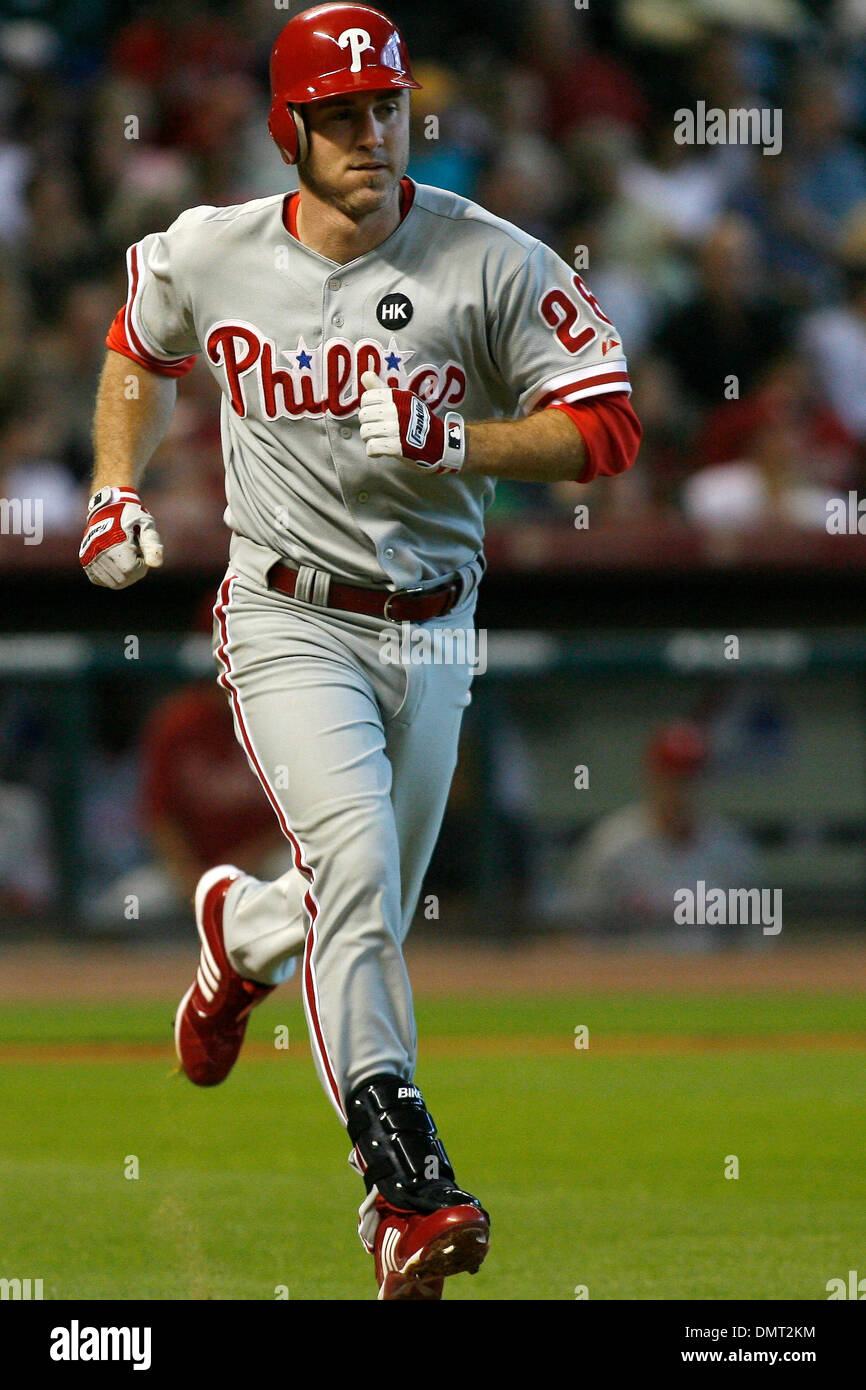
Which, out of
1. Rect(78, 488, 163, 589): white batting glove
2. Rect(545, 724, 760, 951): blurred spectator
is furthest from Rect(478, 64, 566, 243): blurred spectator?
Rect(78, 488, 163, 589): white batting glove

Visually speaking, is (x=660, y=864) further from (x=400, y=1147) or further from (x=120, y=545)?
(x=400, y=1147)

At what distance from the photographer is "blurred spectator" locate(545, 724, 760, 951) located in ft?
29.2

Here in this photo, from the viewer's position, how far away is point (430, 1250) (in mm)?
3113

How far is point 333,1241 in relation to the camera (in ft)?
12.7

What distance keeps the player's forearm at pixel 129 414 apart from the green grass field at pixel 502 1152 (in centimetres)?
147

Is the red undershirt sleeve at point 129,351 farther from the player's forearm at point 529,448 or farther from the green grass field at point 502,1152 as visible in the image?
the green grass field at point 502,1152

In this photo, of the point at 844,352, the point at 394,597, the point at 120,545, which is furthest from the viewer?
the point at 844,352

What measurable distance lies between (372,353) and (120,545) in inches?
22.1

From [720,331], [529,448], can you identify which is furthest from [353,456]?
[720,331]

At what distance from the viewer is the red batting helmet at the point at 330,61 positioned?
11.6 ft

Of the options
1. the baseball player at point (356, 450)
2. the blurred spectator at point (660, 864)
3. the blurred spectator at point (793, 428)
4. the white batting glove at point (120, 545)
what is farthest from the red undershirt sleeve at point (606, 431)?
the blurred spectator at point (793, 428)

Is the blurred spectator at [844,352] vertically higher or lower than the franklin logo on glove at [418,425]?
higher

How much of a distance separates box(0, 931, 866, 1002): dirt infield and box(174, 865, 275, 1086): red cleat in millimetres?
3549

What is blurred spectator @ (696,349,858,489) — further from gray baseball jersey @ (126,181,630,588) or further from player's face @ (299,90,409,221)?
player's face @ (299,90,409,221)
